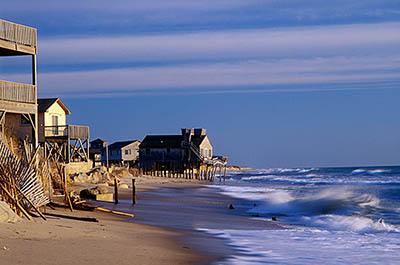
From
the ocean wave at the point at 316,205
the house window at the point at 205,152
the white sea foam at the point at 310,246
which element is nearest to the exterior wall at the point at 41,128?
the ocean wave at the point at 316,205

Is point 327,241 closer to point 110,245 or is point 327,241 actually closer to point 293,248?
point 293,248

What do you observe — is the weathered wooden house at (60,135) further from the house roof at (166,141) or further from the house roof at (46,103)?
the house roof at (166,141)

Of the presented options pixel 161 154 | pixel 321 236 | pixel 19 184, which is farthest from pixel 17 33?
pixel 161 154

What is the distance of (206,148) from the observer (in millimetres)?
75812

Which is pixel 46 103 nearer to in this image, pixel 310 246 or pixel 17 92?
pixel 17 92

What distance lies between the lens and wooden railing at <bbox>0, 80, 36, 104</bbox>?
22.2m

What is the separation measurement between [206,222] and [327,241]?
5.07 metres

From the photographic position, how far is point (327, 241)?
1383 centimetres

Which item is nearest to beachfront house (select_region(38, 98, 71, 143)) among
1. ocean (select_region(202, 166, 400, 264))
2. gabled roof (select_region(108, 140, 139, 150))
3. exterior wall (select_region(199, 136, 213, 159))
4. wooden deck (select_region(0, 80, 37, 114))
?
wooden deck (select_region(0, 80, 37, 114))

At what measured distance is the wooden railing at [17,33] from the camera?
71.8ft

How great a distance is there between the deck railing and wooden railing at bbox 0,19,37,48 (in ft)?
55.4

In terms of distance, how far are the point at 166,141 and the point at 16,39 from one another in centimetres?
5257

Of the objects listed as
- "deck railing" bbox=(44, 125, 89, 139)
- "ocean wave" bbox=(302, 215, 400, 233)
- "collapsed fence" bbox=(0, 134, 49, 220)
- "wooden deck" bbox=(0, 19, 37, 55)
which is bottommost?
"ocean wave" bbox=(302, 215, 400, 233)

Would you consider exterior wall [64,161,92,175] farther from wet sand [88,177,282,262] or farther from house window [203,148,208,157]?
house window [203,148,208,157]
